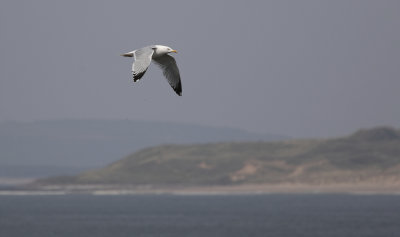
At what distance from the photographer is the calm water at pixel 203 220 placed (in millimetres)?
116750

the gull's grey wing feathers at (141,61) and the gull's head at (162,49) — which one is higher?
the gull's head at (162,49)

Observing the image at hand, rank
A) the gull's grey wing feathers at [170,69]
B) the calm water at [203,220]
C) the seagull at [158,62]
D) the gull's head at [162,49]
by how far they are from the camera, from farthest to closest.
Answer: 1. the calm water at [203,220]
2. the gull's grey wing feathers at [170,69]
3. the gull's head at [162,49]
4. the seagull at [158,62]

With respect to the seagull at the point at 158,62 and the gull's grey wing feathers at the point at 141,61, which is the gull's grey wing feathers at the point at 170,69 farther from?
the gull's grey wing feathers at the point at 141,61

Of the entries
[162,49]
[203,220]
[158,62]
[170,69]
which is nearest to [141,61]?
[162,49]

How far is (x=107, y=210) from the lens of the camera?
17062 centimetres

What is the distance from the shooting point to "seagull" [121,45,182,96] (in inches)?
1043

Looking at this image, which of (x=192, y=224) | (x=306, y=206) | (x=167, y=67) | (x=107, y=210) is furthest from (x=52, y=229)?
(x=167, y=67)

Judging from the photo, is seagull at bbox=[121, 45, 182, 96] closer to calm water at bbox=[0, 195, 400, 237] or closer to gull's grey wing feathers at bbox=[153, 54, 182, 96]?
gull's grey wing feathers at bbox=[153, 54, 182, 96]

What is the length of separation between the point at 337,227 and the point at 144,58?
3876 inches

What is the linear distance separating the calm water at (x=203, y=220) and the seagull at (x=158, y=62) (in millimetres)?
80380

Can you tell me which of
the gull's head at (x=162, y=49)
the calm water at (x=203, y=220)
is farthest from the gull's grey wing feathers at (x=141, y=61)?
the calm water at (x=203, y=220)

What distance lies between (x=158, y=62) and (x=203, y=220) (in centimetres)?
10900

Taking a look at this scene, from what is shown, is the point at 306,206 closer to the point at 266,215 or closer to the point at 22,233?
the point at 266,215

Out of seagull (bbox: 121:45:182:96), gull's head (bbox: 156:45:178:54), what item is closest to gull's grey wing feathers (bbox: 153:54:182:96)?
seagull (bbox: 121:45:182:96)
